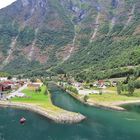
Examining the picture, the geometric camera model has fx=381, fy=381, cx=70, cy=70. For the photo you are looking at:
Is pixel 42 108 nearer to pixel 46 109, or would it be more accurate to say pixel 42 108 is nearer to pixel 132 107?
pixel 46 109

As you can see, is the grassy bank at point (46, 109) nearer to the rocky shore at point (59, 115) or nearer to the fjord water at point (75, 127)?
the rocky shore at point (59, 115)

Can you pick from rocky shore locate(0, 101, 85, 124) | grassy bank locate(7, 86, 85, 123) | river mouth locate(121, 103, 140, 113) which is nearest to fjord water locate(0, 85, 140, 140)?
rocky shore locate(0, 101, 85, 124)

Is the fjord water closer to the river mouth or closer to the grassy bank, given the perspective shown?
the grassy bank

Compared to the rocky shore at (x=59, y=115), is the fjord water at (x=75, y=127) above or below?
below

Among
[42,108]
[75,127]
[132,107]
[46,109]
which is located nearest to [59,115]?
[46,109]

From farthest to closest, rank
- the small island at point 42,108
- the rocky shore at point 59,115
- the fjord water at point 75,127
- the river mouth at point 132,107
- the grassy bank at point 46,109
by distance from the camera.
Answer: the river mouth at point 132,107
the small island at point 42,108
the grassy bank at point 46,109
the rocky shore at point 59,115
the fjord water at point 75,127

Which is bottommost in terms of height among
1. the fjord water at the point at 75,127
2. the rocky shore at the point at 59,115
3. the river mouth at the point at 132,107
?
the fjord water at the point at 75,127

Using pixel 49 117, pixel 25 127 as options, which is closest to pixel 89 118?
pixel 49 117

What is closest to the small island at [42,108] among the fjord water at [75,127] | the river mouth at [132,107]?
the fjord water at [75,127]
